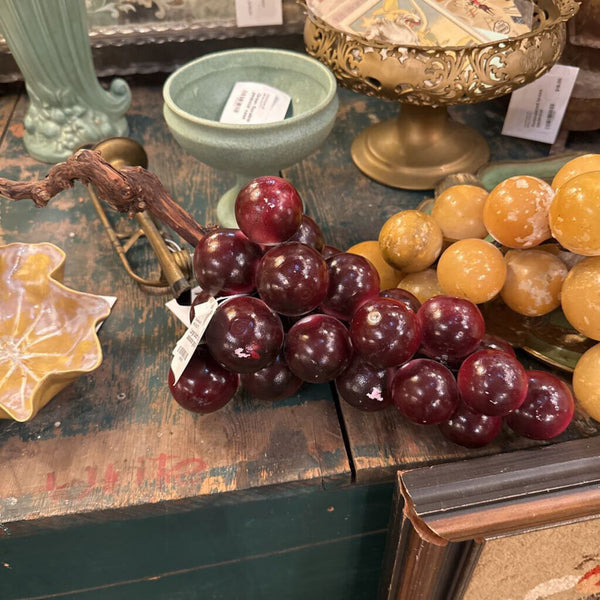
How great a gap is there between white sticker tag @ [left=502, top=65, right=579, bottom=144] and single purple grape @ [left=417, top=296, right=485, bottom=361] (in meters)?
0.52

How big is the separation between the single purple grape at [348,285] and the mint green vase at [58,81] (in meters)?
0.56

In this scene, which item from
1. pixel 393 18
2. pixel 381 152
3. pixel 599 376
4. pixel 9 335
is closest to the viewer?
pixel 599 376

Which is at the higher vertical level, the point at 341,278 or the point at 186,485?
the point at 341,278

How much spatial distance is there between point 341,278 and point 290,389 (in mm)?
109

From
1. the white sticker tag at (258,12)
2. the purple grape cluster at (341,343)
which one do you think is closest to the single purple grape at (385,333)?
the purple grape cluster at (341,343)

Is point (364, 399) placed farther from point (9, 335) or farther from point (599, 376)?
point (9, 335)

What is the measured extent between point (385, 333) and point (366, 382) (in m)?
0.06

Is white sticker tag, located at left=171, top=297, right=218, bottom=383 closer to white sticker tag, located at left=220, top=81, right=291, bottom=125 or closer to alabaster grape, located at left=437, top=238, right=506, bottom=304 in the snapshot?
alabaster grape, located at left=437, top=238, right=506, bottom=304

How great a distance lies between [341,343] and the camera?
0.45 meters

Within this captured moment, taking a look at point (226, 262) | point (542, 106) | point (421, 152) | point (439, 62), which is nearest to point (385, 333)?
point (226, 262)

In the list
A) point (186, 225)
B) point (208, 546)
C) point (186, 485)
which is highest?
point (186, 225)

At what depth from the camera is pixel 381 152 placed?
2.78 feet

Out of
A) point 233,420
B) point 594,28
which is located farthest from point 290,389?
point 594,28

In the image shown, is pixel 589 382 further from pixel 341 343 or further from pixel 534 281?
pixel 341 343
